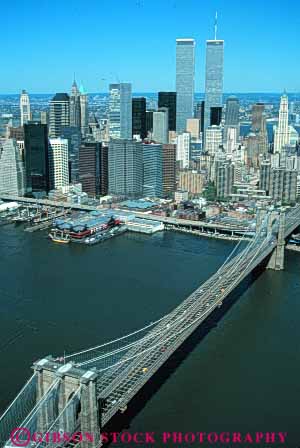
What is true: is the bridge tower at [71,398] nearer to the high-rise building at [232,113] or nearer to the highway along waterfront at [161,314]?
the highway along waterfront at [161,314]

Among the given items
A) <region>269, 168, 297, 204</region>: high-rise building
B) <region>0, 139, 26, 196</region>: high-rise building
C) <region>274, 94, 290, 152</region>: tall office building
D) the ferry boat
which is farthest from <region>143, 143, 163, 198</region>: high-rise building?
<region>274, 94, 290, 152</region>: tall office building

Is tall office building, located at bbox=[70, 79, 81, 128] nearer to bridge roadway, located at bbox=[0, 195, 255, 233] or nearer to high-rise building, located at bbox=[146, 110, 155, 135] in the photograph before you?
high-rise building, located at bbox=[146, 110, 155, 135]

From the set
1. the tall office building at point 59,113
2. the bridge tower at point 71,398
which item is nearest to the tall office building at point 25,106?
the tall office building at point 59,113

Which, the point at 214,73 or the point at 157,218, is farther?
the point at 214,73

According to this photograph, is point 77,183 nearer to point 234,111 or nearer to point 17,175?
point 17,175

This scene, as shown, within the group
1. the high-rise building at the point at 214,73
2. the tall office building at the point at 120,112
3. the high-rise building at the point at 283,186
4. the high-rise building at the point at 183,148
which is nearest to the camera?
the high-rise building at the point at 283,186

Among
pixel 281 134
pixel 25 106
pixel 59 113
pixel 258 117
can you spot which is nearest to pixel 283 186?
pixel 281 134

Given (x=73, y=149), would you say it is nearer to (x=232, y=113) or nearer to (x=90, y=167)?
(x=90, y=167)
